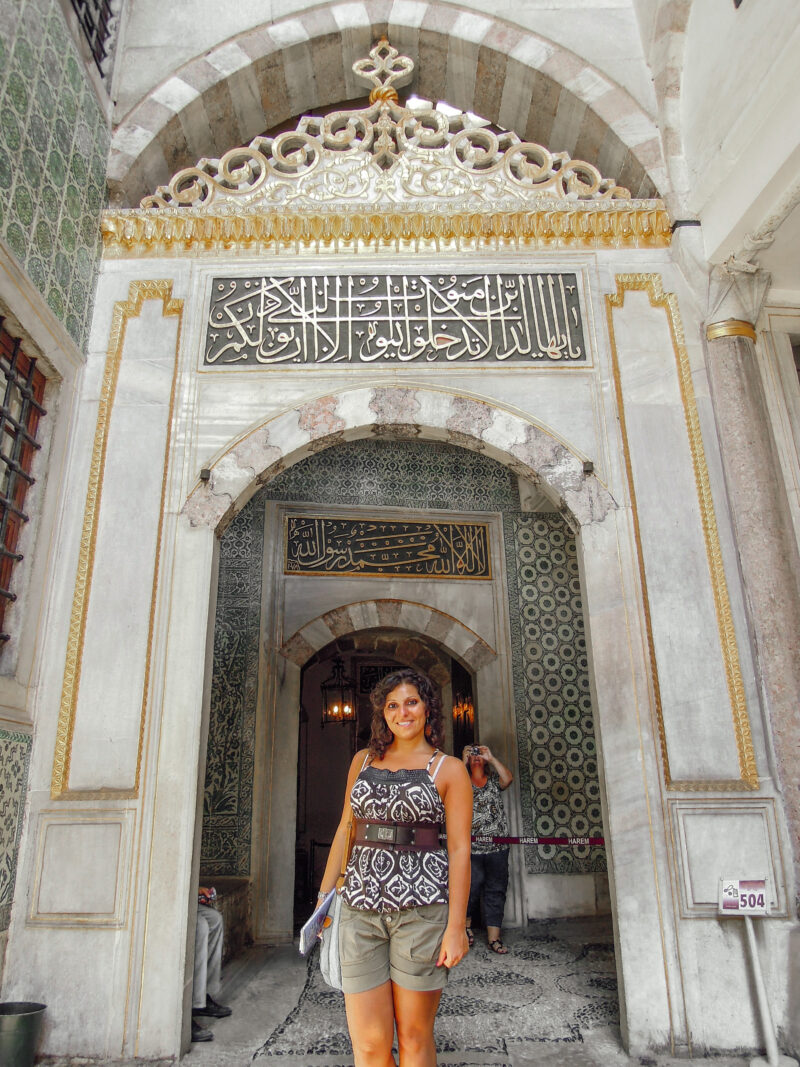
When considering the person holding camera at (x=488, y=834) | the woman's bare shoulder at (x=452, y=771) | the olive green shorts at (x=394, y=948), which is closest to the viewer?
the olive green shorts at (x=394, y=948)

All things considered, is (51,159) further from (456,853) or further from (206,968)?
(206,968)

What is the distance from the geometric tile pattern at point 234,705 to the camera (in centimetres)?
411

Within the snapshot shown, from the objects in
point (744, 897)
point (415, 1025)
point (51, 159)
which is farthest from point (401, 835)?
point (51, 159)

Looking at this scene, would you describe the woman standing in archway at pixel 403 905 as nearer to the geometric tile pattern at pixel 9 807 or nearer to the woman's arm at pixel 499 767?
the geometric tile pattern at pixel 9 807

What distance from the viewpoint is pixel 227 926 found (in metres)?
3.44

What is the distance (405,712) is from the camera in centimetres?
180

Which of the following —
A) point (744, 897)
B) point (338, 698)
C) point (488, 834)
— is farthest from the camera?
point (338, 698)

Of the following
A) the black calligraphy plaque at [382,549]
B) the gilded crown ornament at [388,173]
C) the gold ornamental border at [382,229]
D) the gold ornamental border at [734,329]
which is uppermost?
the gilded crown ornament at [388,173]

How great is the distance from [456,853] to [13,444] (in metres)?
1.96

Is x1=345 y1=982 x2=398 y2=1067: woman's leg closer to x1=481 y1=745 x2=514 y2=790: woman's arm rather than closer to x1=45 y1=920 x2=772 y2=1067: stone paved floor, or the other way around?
x1=45 y1=920 x2=772 y2=1067: stone paved floor

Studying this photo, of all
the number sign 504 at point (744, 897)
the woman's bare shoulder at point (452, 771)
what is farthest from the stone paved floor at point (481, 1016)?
the woman's bare shoulder at point (452, 771)

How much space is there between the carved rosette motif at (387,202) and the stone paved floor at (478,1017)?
2.86 m

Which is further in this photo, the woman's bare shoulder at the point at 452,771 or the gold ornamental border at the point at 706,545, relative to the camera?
the gold ornamental border at the point at 706,545

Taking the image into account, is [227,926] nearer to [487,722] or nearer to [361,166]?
[487,722]
